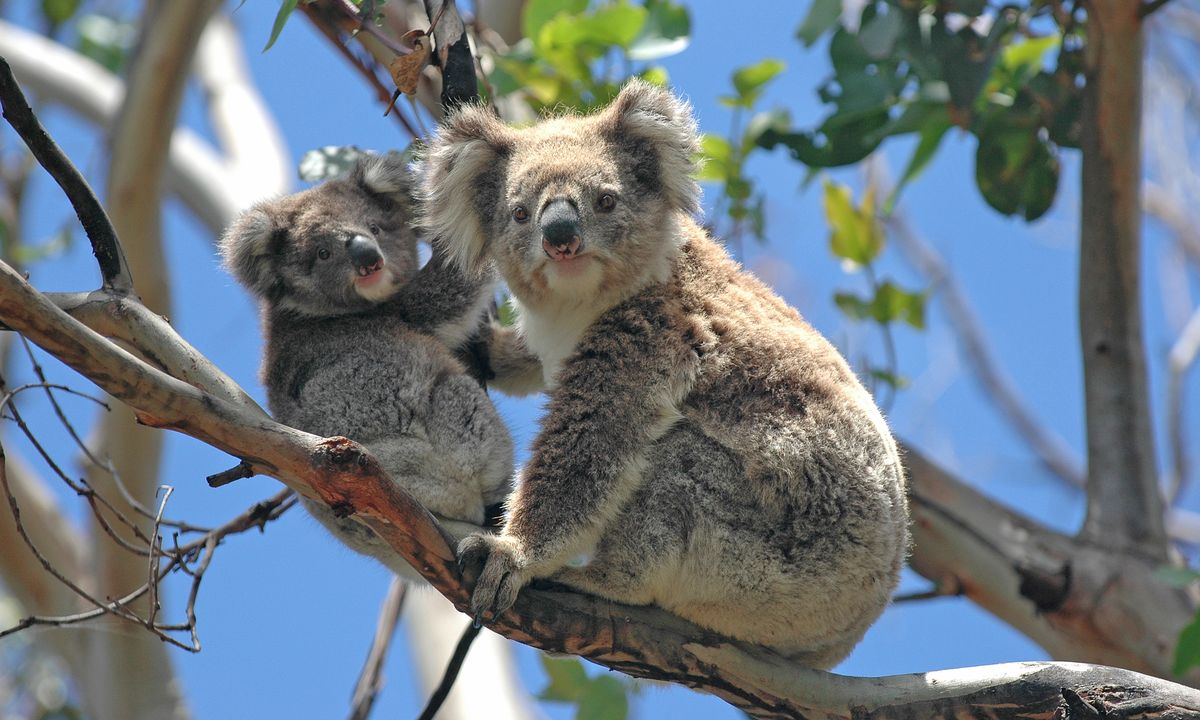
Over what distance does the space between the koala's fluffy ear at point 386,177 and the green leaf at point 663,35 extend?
4.13 feet

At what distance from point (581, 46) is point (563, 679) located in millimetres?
2459

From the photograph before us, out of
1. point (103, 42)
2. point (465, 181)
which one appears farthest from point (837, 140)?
point (103, 42)

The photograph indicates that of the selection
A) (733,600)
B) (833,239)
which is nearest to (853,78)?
(833,239)

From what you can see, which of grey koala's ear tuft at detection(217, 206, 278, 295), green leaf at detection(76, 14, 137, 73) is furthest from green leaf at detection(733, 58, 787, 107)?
green leaf at detection(76, 14, 137, 73)

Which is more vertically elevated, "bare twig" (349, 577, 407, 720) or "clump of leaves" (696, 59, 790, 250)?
"clump of leaves" (696, 59, 790, 250)

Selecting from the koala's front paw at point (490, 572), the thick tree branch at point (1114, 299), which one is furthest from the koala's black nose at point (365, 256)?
the thick tree branch at point (1114, 299)

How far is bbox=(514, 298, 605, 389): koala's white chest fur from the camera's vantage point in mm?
3490

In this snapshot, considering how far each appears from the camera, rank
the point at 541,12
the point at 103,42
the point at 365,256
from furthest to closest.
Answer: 1. the point at 103,42
2. the point at 541,12
3. the point at 365,256

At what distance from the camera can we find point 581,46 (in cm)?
464

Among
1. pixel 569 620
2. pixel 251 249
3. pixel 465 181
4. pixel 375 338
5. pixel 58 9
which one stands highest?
pixel 58 9

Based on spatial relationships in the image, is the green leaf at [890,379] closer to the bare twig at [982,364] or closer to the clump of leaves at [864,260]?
the clump of leaves at [864,260]

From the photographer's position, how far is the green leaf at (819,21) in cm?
465

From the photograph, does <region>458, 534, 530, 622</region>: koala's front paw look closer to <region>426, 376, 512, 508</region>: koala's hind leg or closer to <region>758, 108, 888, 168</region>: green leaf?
<region>426, 376, 512, 508</region>: koala's hind leg

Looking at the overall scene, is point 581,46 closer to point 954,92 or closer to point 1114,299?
point 954,92
